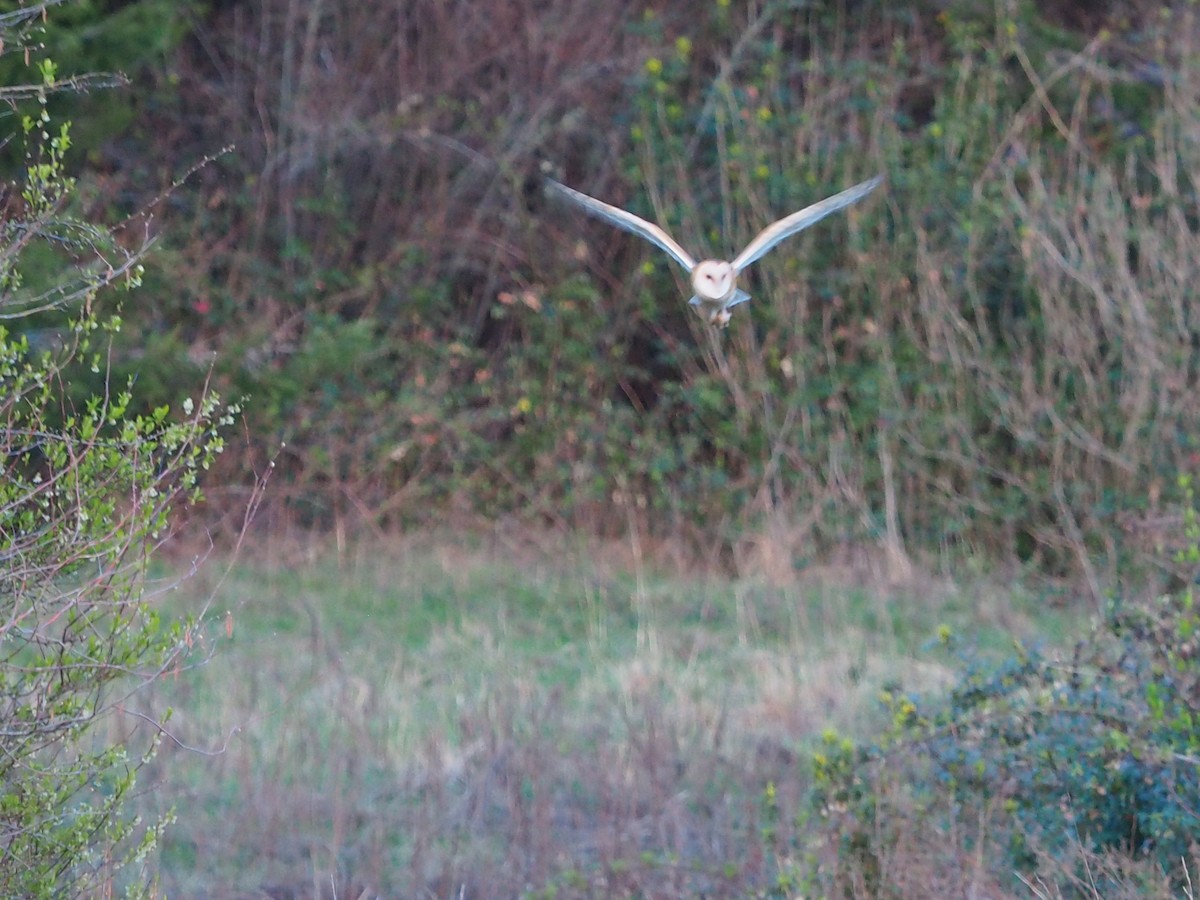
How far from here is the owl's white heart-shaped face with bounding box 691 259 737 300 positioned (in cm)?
389

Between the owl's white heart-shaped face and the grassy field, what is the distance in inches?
56.5

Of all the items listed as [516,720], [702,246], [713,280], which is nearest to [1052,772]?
[713,280]

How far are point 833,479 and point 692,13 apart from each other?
3.32m

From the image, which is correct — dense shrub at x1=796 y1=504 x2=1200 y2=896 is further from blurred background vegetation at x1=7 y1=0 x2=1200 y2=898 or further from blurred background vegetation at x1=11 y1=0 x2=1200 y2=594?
blurred background vegetation at x1=11 y1=0 x2=1200 y2=594

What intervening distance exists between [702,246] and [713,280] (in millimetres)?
6634

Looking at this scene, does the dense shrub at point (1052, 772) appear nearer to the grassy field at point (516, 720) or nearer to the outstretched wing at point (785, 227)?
the grassy field at point (516, 720)

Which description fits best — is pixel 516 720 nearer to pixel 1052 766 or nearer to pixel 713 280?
pixel 1052 766

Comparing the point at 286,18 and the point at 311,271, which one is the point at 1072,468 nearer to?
the point at 311,271

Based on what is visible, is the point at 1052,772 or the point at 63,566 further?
the point at 1052,772

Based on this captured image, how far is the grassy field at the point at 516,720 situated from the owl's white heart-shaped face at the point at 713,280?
1.43 meters

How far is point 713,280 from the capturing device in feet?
12.9

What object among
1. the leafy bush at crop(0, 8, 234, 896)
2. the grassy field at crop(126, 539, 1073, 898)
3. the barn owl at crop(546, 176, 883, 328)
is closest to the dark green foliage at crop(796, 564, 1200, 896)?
the grassy field at crop(126, 539, 1073, 898)

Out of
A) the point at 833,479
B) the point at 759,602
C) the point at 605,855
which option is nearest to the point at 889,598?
the point at 759,602

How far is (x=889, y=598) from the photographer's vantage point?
8773mm
